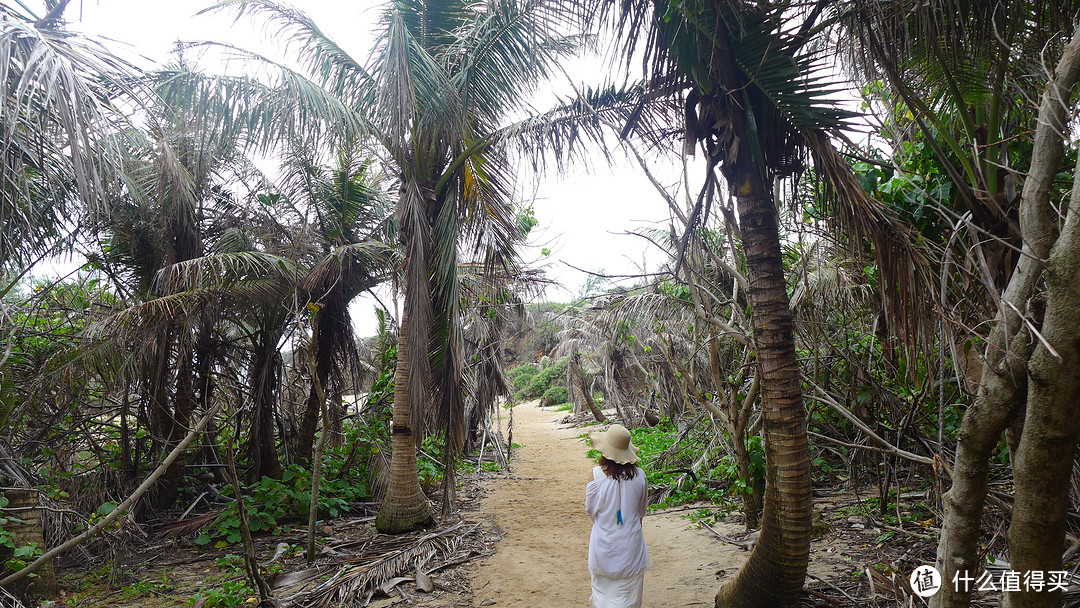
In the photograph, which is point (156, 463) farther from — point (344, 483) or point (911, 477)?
point (911, 477)

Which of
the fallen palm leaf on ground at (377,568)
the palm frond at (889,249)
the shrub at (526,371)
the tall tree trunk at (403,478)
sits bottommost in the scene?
the fallen palm leaf on ground at (377,568)

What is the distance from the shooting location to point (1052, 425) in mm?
2223

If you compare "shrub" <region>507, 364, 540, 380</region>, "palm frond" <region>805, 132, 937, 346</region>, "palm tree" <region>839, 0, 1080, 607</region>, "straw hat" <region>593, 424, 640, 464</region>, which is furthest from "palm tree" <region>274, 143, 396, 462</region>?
"shrub" <region>507, 364, 540, 380</region>

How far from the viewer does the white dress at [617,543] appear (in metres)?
3.67

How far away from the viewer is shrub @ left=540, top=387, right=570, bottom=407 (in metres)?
33.2

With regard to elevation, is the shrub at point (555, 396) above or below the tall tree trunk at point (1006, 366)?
below

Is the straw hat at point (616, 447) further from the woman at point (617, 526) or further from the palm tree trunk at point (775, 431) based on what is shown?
the palm tree trunk at point (775, 431)

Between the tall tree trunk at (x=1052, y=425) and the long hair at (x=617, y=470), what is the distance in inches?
79.5

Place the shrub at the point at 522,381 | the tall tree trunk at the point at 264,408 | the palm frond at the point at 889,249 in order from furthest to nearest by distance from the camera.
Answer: the shrub at the point at 522,381
the tall tree trunk at the point at 264,408
the palm frond at the point at 889,249

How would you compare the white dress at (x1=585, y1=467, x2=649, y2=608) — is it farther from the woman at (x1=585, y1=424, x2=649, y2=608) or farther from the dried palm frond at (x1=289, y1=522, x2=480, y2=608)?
the dried palm frond at (x1=289, y1=522, x2=480, y2=608)

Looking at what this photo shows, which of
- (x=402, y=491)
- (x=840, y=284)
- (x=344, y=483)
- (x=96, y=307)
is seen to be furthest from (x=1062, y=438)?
(x=96, y=307)

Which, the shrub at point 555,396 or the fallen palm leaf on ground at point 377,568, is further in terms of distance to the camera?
the shrub at point 555,396

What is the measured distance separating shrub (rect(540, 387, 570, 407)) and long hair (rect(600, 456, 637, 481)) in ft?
96.6

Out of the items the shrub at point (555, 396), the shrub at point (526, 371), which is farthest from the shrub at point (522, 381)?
the shrub at point (555, 396)
